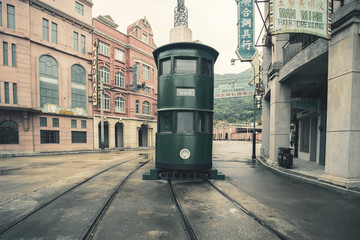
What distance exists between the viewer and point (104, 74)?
25781 mm

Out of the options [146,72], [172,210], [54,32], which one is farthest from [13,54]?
[172,210]

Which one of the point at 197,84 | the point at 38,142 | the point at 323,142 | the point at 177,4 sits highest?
the point at 177,4

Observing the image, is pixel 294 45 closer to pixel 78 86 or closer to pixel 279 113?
pixel 279 113

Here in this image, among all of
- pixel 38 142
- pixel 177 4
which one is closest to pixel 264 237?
pixel 177 4

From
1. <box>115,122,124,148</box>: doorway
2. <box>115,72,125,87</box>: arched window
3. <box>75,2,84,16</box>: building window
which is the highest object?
<box>75,2,84,16</box>: building window

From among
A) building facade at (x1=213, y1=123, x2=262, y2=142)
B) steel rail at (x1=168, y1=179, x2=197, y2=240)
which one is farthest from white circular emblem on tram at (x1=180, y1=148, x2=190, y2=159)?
building facade at (x1=213, y1=123, x2=262, y2=142)

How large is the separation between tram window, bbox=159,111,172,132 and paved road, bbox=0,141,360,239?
2230mm

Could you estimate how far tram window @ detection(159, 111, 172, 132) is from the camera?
7.24m

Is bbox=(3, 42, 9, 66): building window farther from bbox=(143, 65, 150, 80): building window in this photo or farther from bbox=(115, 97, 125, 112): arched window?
bbox=(143, 65, 150, 80): building window

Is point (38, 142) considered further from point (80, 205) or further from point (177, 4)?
point (177, 4)

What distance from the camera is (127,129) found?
2850 cm

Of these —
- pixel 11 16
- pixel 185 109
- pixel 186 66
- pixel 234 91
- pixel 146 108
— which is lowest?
pixel 185 109

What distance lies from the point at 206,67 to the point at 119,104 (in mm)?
22945

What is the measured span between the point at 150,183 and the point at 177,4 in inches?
657
